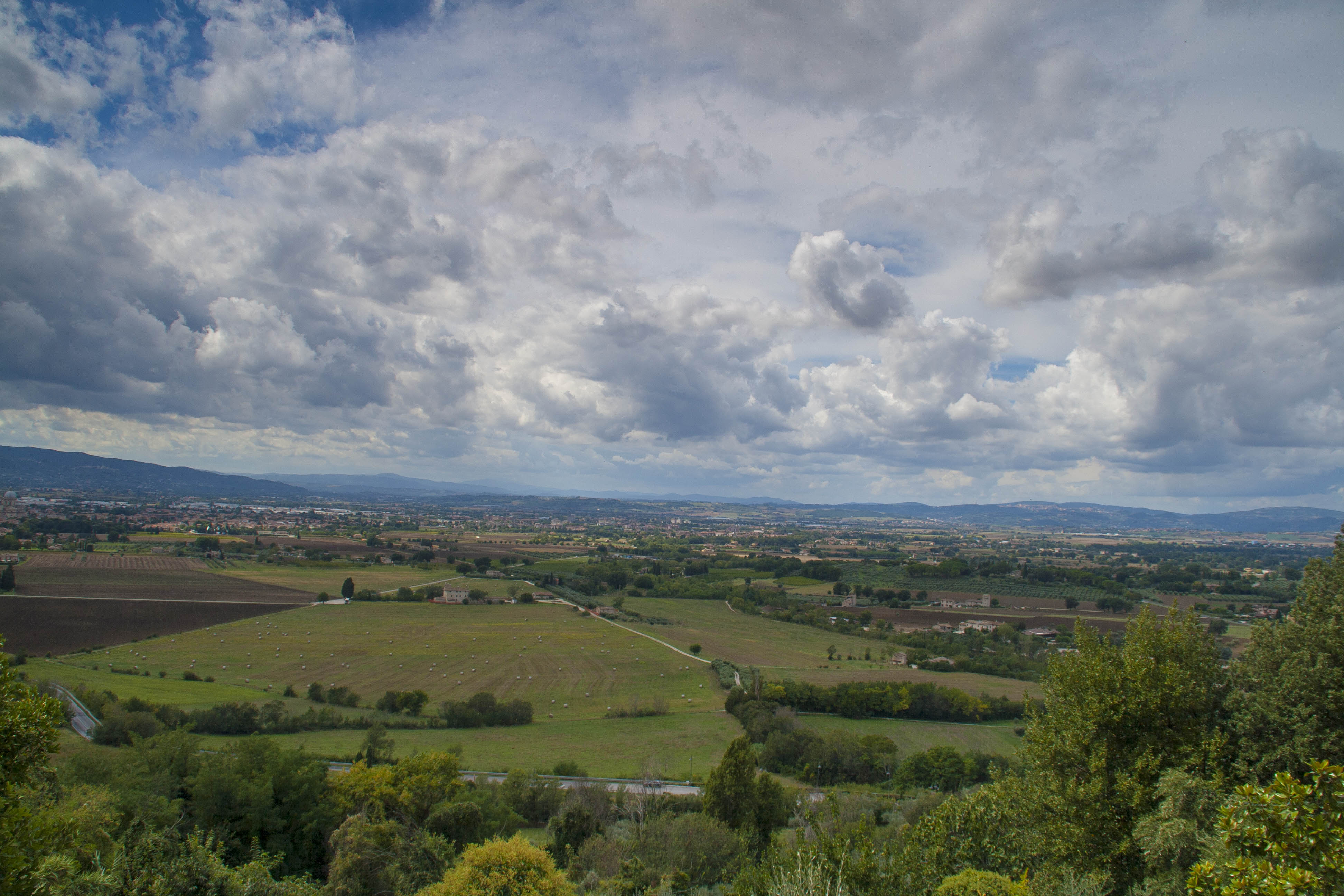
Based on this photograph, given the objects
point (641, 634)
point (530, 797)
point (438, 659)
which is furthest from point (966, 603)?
point (530, 797)

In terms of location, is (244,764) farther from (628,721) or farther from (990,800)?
(990,800)

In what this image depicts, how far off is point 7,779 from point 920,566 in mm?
153401

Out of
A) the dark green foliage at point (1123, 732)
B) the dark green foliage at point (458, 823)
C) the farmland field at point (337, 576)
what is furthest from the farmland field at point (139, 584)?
the dark green foliage at point (1123, 732)

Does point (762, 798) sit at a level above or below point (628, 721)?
above

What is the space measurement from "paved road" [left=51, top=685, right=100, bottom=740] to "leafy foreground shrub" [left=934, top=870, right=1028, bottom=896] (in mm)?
51261

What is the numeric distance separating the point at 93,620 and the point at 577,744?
58.6 metres

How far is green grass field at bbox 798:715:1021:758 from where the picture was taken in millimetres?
54469

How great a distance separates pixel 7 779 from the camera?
11406 mm

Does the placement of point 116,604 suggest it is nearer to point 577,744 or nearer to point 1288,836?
point 577,744

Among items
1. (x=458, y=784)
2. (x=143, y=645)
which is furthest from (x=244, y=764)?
(x=143, y=645)

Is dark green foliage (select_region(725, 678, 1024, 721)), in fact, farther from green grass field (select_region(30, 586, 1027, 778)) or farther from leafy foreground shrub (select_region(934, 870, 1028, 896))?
leafy foreground shrub (select_region(934, 870, 1028, 896))

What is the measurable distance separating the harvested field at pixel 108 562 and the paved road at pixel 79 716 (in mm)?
51787

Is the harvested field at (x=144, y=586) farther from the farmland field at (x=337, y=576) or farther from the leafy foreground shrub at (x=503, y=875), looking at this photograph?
the leafy foreground shrub at (x=503, y=875)

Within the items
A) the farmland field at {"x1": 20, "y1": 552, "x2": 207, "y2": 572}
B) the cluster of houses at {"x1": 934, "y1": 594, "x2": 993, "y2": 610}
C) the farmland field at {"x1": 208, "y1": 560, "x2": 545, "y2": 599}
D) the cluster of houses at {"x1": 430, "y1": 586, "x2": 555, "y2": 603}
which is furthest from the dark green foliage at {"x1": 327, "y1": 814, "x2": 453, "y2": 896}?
the cluster of houses at {"x1": 934, "y1": 594, "x2": 993, "y2": 610}
